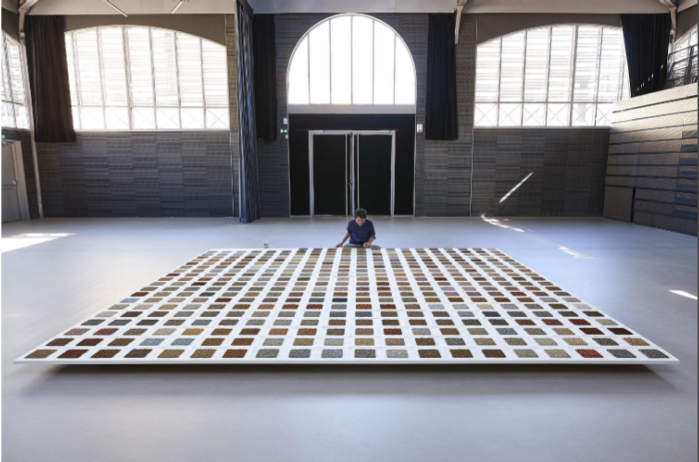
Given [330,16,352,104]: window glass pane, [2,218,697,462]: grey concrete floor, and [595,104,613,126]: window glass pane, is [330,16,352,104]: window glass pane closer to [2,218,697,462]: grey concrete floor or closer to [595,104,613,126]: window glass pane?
[595,104,613,126]: window glass pane

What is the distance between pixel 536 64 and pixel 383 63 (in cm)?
437

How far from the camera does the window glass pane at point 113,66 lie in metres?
12.9

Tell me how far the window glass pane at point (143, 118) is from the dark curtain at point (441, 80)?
8.01m

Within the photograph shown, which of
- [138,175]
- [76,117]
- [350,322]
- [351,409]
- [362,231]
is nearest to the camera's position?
[351,409]

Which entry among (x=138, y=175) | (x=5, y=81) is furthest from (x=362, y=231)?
(x=5, y=81)

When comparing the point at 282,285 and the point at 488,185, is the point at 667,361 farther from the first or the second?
the point at 488,185

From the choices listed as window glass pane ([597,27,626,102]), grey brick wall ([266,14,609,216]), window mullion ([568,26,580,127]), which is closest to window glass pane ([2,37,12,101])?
grey brick wall ([266,14,609,216])

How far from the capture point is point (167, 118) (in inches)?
522

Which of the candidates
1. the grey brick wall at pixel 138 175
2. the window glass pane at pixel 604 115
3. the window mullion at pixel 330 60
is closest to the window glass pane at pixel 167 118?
the grey brick wall at pixel 138 175

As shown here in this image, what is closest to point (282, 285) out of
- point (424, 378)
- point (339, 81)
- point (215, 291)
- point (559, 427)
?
point (215, 291)

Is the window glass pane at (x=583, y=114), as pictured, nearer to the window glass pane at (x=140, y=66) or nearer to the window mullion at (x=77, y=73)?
the window glass pane at (x=140, y=66)

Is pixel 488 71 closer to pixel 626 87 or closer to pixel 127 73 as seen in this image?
pixel 626 87

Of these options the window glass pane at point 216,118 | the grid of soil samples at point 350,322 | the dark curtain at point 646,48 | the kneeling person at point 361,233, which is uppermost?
the dark curtain at point 646,48

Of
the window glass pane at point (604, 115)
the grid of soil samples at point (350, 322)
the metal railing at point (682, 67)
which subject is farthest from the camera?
the window glass pane at point (604, 115)
